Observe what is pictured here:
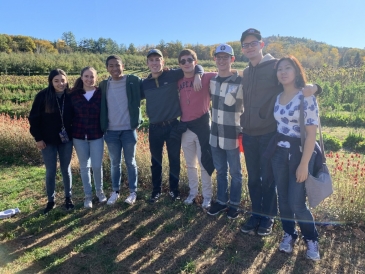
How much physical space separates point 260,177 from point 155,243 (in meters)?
1.47

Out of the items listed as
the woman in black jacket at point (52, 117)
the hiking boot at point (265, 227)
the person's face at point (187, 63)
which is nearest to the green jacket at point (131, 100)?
the woman in black jacket at point (52, 117)

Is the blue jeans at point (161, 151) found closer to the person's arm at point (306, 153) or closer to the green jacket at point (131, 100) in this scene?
the green jacket at point (131, 100)

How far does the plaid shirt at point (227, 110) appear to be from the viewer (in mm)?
3490

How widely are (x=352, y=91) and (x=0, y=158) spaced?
45.6 ft

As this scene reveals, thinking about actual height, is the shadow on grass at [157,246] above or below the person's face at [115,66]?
below

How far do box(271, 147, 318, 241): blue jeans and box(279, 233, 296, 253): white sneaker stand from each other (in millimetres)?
193

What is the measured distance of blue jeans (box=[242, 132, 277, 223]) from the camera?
3.27 m

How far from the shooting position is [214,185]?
14.9ft

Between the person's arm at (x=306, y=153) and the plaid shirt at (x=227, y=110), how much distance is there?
0.95 meters

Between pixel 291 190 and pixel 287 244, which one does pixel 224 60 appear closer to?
pixel 291 190

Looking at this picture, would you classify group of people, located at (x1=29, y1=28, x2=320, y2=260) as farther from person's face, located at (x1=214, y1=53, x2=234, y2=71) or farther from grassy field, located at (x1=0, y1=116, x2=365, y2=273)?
grassy field, located at (x1=0, y1=116, x2=365, y2=273)

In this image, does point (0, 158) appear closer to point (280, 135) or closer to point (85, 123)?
point (85, 123)

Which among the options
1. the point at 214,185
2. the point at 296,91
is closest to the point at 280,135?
the point at 296,91

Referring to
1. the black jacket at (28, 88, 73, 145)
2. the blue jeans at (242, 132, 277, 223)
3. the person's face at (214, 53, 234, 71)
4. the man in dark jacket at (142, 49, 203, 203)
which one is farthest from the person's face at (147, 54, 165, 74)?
the blue jeans at (242, 132, 277, 223)
